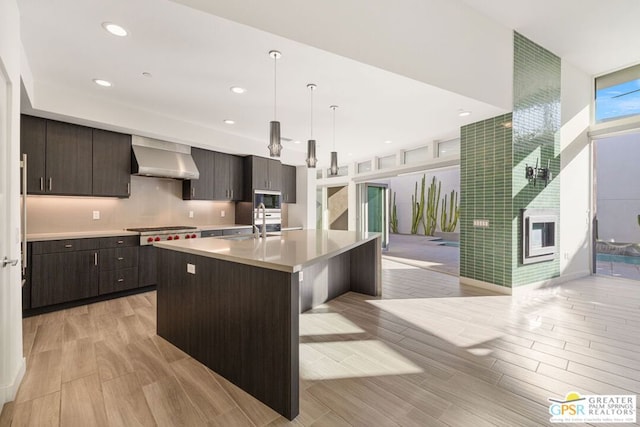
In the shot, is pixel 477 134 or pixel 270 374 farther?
pixel 477 134

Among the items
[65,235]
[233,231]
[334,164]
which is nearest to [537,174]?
[334,164]

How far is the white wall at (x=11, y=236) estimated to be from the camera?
1671 mm

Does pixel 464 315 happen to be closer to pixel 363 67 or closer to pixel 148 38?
pixel 363 67

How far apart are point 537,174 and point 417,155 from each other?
230cm

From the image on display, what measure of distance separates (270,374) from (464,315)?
239 cm

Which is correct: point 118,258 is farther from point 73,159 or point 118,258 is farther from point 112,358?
point 112,358

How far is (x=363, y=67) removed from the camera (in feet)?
8.87

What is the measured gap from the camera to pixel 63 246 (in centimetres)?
334

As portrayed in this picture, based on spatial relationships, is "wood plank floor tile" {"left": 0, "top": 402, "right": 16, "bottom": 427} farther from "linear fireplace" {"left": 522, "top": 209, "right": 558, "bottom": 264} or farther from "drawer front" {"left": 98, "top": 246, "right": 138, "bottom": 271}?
"linear fireplace" {"left": 522, "top": 209, "right": 558, "bottom": 264}

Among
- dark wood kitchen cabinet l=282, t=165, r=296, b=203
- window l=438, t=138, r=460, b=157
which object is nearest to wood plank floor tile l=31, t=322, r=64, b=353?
dark wood kitchen cabinet l=282, t=165, r=296, b=203

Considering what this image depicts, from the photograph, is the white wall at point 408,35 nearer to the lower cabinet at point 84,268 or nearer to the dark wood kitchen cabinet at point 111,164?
the dark wood kitchen cabinet at point 111,164

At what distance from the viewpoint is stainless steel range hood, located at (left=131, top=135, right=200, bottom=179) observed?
13.6 ft

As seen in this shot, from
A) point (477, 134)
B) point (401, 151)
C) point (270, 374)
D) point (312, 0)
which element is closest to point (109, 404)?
point (270, 374)

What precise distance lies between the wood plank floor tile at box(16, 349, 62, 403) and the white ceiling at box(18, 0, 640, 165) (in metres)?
2.63
